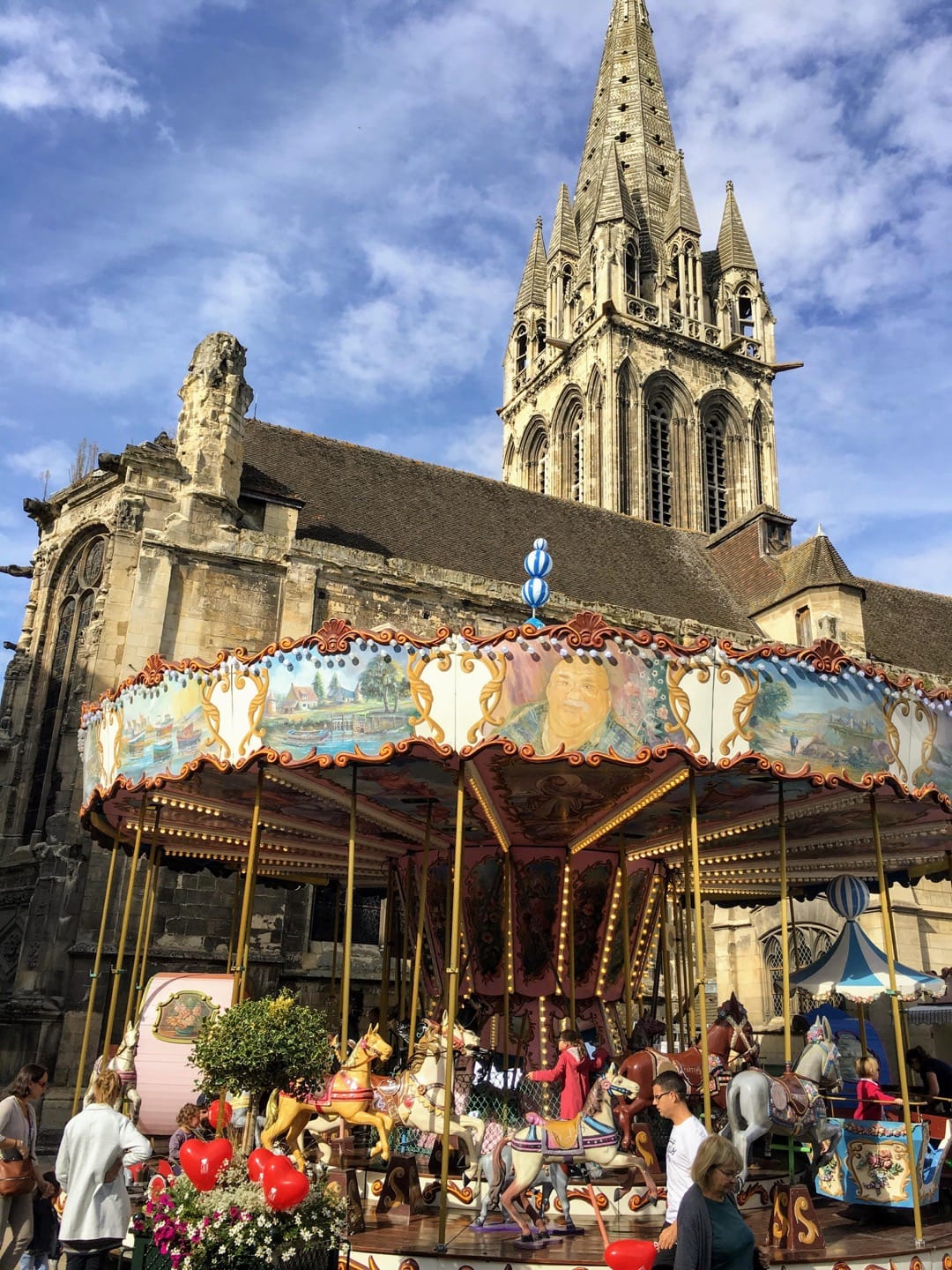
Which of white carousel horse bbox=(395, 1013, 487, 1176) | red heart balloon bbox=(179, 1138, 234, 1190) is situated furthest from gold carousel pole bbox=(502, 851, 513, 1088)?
red heart balloon bbox=(179, 1138, 234, 1190)

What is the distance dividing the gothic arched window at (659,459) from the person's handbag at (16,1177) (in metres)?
39.5

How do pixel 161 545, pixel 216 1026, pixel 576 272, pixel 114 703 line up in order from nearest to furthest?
1. pixel 216 1026
2. pixel 114 703
3. pixel 161 545
4. pixel 576 272

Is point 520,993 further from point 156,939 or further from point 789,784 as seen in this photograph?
point 156,939

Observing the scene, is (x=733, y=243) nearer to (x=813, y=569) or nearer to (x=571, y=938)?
(x=813, y=569)

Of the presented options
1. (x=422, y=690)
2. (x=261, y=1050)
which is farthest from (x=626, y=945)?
(x=261, y=1050)

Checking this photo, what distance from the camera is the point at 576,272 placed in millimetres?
50531

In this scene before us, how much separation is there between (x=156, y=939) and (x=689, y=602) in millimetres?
15254

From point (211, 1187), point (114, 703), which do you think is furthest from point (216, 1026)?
point (114, 703)

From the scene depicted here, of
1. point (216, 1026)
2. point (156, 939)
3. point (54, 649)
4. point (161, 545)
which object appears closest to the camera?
point (216, 1026)

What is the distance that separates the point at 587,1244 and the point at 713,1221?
4262 millimetres

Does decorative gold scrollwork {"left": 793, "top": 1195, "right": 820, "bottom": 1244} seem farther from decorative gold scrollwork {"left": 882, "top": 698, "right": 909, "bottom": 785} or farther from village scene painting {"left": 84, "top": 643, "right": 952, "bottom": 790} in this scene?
decorative gold scrollwork {"left": 882, "top": 698, "right": 909, "bottom": 785}

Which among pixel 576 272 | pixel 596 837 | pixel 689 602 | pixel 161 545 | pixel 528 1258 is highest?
pixel 576 272

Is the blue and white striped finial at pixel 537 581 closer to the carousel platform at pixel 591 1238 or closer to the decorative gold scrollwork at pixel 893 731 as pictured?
the decorative gold scrollwork at pixel 893 731

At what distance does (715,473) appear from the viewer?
152 feet
